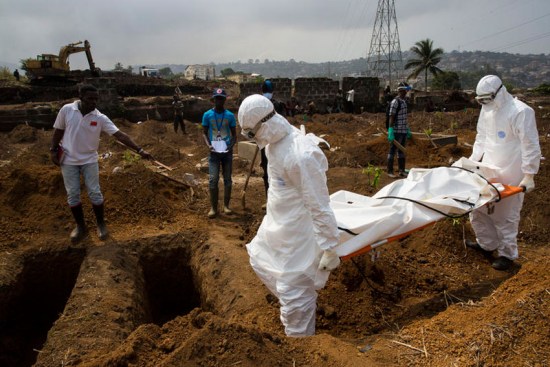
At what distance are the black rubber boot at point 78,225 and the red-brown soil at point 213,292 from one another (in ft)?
0.42

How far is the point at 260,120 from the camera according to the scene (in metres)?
2.71

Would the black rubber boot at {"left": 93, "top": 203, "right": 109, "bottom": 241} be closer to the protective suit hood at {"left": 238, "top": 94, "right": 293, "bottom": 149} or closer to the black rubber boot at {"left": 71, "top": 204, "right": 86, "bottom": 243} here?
the black rubber boot at {"left": 71, "top": 204, "right": 86, "bottom": 243}

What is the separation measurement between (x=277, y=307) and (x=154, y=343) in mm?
1342

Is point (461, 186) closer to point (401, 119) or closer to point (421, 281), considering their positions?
point (421, 281)

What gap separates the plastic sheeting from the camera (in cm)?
292

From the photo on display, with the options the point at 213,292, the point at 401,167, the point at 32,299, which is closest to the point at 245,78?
the point at 401,167

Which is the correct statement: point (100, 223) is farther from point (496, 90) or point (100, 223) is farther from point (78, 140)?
point (496, 90)

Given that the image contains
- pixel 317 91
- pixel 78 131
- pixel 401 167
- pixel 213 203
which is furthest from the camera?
pixel 317 91

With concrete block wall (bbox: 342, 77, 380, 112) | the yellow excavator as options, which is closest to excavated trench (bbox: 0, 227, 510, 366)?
concrete block wall (bbox: 342, 77, 380, 112)

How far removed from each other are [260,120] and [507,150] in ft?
9.40

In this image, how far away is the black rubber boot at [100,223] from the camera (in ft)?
15.5

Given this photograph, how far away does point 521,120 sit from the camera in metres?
3.78

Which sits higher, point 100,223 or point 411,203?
point 411,203

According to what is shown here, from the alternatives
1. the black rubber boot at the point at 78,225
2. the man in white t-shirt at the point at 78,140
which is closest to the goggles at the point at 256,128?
the man in white t-shirt at the point at 78,140
